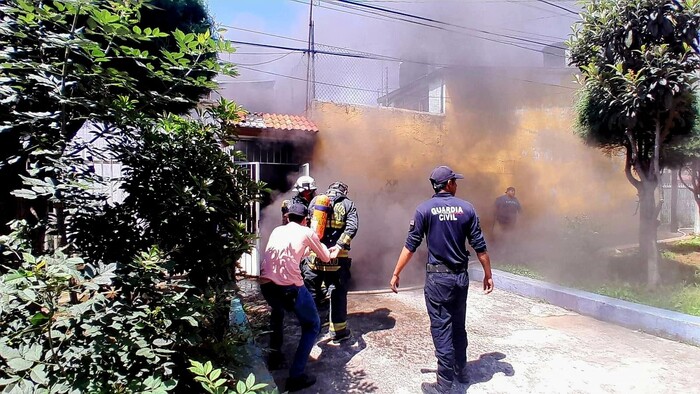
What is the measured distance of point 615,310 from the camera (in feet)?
13.9

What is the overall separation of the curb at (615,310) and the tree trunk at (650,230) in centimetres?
100

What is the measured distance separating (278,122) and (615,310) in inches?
251

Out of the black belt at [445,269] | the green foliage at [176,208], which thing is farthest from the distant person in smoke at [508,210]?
the green foliage at [176,208]

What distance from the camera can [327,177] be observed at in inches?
336

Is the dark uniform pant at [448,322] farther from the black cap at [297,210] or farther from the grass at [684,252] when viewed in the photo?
the grass at [684,252]

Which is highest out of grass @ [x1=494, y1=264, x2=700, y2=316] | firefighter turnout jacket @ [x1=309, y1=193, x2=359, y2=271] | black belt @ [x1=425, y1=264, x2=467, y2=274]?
firefighter turnout jacket @ [x1=309, y1=193, x2=359, y2=271]

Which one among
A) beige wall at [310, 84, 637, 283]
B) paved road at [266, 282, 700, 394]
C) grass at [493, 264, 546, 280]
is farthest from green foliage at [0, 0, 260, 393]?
beige wall at [310, 84, 637, 283]

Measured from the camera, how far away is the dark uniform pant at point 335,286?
146 inches

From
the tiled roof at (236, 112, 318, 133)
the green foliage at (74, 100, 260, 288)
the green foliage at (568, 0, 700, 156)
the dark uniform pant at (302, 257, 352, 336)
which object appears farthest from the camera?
the tiled roof at (236, 112, 318, 133)

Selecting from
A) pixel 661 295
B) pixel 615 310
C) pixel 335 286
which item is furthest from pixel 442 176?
pixel 661 295

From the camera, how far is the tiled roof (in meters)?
7.59

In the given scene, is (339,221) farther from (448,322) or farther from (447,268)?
(448,322)

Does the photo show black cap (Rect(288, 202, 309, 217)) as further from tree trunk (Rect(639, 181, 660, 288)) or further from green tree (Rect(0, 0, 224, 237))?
tree trunk (Rect(639, 181, 660, 288))

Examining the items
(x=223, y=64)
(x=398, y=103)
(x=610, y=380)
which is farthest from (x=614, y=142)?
(x=398, y=103)
